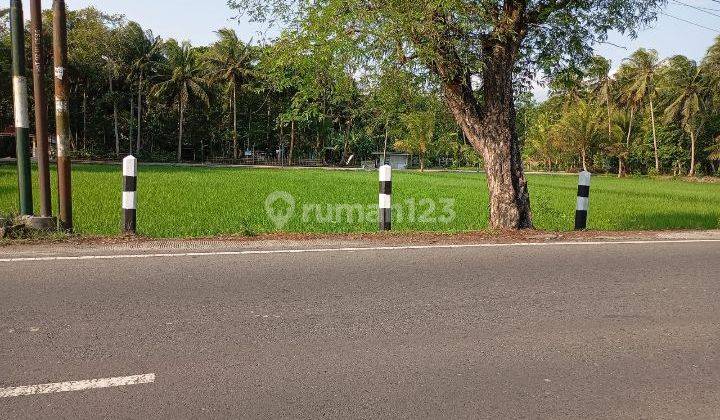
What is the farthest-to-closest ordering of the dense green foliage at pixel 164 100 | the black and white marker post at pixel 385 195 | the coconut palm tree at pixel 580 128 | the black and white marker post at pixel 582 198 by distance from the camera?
the coconut palm tree at pixel 580 128 < the dense green foliage at pixel 164 100 < the black and white marker post at pixel 582 198 < the black and white marker post at pixel 385 195

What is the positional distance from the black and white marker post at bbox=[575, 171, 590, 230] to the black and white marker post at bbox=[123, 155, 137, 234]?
6797mm

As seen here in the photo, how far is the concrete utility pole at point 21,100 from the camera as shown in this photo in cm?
688

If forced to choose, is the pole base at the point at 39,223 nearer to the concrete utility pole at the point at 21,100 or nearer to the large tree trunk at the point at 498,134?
the concrete utility pole at the point at 21,100

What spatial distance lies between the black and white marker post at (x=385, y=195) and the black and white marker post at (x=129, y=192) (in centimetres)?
336

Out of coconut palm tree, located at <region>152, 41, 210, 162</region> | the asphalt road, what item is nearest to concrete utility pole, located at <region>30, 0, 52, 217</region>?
the asphalt road

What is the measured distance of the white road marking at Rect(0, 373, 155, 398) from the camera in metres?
2.74

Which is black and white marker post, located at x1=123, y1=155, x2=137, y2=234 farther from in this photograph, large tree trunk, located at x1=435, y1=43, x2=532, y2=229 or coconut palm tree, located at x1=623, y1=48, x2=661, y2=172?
coconut palm tree, located at x1=623, y1=48, x2=661, y2=172

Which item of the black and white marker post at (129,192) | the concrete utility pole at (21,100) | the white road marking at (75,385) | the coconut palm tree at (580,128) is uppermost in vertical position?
the coconut palm tree at (580,128)

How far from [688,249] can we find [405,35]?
15.7ft

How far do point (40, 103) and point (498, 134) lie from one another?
6849 mm

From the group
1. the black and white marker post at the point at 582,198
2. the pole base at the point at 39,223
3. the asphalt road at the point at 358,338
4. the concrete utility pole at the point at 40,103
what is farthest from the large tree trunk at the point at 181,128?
the asphalt road at the point at 358,338

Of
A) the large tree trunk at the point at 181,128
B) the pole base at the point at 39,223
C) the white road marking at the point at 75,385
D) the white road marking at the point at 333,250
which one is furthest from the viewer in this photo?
the large tree trunk at the point at 181,128

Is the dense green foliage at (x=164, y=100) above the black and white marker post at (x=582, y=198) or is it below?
above

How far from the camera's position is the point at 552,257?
20.8 feet
